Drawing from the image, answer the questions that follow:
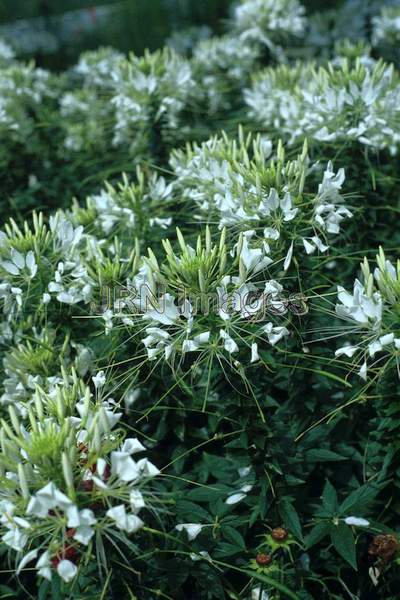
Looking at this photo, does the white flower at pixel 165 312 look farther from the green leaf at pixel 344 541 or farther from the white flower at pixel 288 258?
the green leaf at pixel 344 541

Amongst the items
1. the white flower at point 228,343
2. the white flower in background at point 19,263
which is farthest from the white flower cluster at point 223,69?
the white flower at point 228,343

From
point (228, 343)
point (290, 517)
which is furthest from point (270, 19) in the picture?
point (290, 517)

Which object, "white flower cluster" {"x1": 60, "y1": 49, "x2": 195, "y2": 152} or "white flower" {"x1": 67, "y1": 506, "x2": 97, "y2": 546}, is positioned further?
"white flower cluster" {"x1": 60, "y1": 49, "x2": 195, "y2": 152}

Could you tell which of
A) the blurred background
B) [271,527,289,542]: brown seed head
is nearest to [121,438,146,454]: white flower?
[271,527,289,542]: brown seed head

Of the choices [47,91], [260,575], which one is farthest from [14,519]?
[47,91]

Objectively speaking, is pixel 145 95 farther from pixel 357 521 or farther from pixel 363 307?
pixel 357 521

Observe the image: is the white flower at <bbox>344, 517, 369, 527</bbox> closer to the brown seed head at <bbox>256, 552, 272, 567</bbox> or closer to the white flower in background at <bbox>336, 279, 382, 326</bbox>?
the brown seed head at <bbox>256, 552, 272, 567</bbox>
